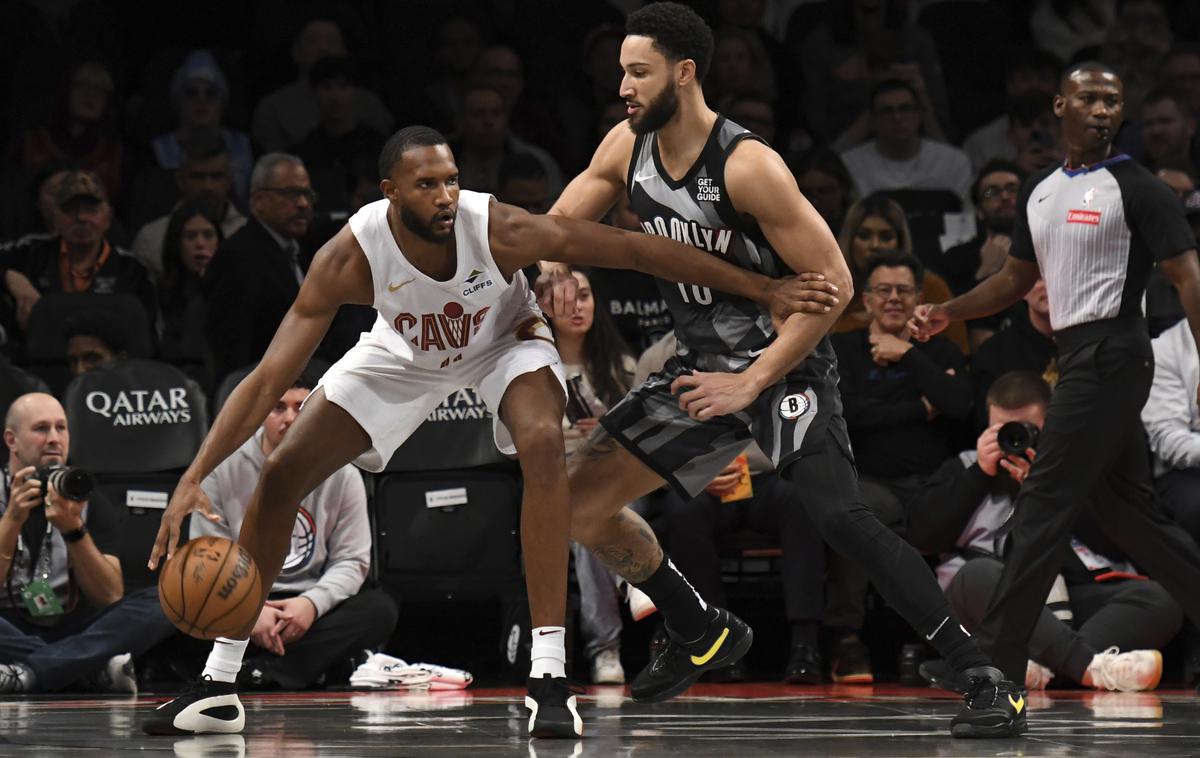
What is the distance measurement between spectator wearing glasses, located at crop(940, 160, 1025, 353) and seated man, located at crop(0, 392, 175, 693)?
3.78m

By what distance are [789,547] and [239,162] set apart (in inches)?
153

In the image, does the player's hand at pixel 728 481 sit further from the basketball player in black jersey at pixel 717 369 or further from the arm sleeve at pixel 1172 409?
the basketball player in black jersey at pixel 717 369

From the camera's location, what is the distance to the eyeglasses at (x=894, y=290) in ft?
22.4

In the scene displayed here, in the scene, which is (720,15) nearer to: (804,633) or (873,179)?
(873,179)

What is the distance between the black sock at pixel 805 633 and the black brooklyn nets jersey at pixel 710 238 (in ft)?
6.83

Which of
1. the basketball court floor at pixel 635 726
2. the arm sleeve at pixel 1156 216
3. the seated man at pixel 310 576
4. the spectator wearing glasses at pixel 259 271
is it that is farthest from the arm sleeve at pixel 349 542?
the arm sleeve at pixel 1156 216

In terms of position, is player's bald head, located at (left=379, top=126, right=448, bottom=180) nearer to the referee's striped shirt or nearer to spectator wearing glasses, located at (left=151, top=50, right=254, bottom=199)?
the referee's striped shirt

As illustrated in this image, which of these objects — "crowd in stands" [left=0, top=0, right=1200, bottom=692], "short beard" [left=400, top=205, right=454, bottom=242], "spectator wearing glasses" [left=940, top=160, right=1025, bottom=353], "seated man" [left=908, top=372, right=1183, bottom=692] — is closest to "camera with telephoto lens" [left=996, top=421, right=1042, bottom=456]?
"seated man" [left=908, top=372, right=1183, bottom=692]

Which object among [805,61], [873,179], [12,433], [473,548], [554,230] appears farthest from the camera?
[805,61]

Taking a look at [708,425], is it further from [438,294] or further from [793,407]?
[438,294]

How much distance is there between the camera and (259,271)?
7.26 meters

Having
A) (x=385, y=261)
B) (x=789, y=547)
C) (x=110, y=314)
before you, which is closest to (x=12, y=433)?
(x=110, y=314)

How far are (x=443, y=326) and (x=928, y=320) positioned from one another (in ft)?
5.22

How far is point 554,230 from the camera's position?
4.50 metres
